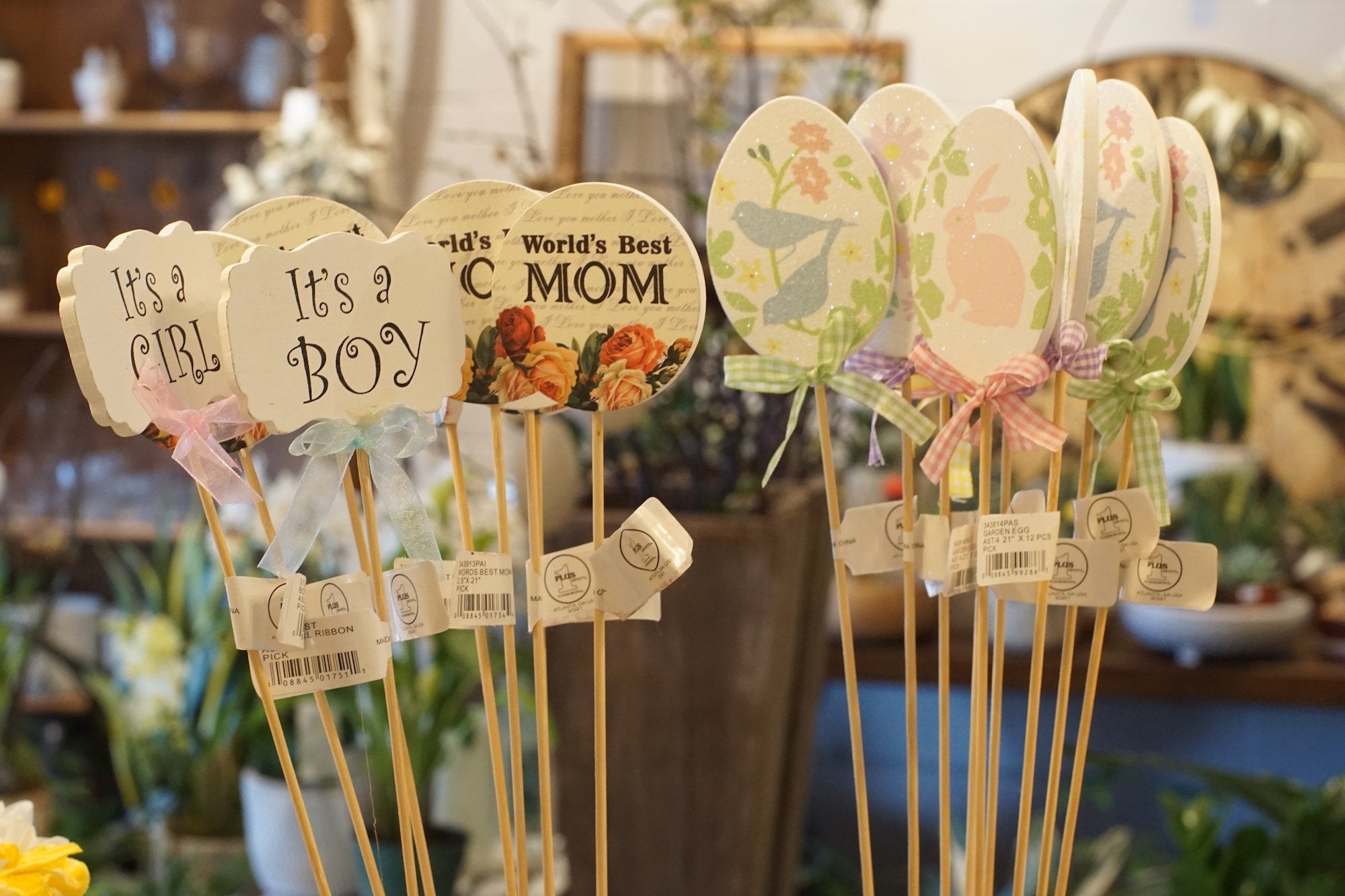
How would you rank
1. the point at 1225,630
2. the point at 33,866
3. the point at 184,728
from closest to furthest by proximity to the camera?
the point at 33,866 < the point at 184,728 < the point at 1225,630

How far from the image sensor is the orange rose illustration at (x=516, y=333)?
661 millimetres

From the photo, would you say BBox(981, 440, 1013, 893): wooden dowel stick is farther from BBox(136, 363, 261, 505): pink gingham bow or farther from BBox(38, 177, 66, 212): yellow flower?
BBox(38, 177, 66, 212): yellow flower

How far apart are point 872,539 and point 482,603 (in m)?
0.22

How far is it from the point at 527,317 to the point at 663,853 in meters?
0.70

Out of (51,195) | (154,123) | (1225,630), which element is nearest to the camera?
(1225,630)

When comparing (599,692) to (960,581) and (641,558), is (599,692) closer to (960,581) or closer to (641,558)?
(641,558)

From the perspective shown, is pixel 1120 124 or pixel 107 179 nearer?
pixel 1120 124

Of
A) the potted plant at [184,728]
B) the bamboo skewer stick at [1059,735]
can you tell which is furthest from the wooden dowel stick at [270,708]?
the potted plant at [184,728]

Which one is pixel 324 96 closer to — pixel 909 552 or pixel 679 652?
pixel 679 652

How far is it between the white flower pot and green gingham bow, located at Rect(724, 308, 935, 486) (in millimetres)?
807

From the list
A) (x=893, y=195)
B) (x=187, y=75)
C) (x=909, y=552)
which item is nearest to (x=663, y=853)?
(x=909, y=552)

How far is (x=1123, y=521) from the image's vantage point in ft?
2.26

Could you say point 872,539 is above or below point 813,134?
below

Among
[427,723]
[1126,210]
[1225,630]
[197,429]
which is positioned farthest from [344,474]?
[1225,630]
